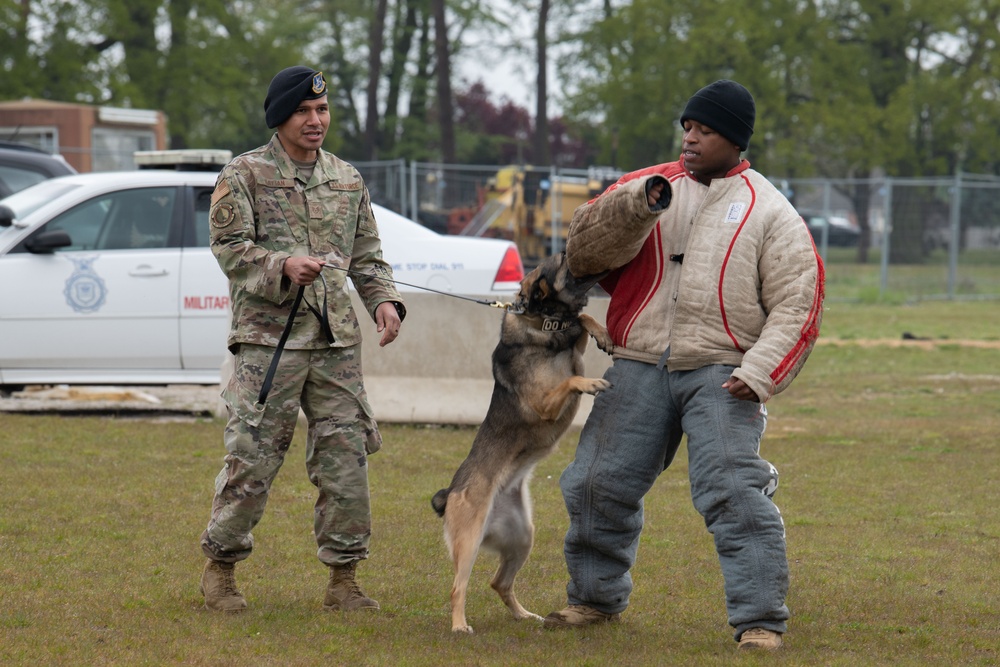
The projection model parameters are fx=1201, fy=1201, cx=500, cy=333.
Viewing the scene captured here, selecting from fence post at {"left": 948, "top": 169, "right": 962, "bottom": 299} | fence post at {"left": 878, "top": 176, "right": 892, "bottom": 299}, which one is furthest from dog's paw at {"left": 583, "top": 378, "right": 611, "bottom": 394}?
fence post at {"left": 948, "top": 169, "right": 962, "bottom": 299}

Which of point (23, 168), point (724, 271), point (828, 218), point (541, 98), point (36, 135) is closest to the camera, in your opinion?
point (724, 271)

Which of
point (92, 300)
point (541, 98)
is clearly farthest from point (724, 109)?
point (541, 98)

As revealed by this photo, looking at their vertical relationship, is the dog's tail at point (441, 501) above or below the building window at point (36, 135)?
below

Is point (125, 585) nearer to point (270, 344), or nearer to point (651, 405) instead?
point (270, 344)

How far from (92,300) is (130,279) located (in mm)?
318

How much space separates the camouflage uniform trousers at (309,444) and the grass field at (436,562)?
301 millimetres

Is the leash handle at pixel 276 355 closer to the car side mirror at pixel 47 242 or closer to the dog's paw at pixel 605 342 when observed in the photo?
the dog's paw at pixel 605 342

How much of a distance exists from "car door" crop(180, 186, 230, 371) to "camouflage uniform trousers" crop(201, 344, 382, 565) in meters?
4.33

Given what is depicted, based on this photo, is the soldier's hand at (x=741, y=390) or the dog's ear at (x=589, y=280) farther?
the dog's ear at (x=589, y=280)

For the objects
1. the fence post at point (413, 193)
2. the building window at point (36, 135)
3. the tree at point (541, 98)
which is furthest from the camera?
the tree at point (541, 98)

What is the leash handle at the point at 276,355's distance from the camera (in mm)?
4309

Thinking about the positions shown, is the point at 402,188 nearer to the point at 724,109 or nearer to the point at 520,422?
the point at 520,422

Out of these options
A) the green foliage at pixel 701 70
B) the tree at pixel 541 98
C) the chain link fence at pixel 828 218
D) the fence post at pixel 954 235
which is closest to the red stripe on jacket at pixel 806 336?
the chain link fence at pixel 828 218

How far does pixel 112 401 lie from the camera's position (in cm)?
957
